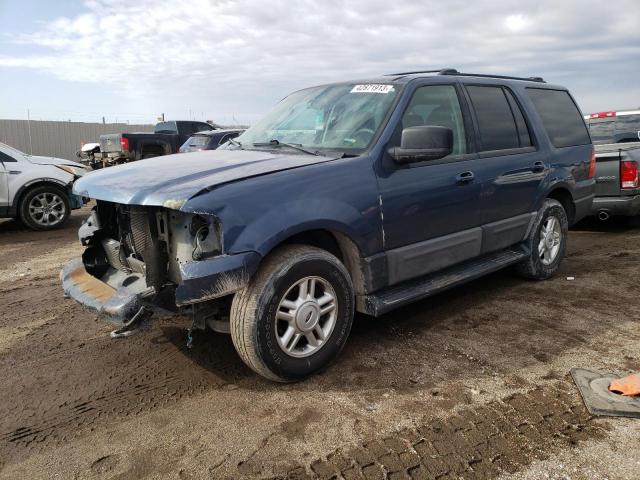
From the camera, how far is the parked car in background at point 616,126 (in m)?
10.4

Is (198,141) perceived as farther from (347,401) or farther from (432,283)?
(347,401)

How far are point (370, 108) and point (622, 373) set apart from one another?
8.09 ft

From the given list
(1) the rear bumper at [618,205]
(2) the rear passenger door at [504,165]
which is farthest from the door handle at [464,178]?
(1) the rear bumper at [618,205]

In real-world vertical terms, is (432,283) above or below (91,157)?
below

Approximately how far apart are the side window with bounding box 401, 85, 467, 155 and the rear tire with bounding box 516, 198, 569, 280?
1.45 meters

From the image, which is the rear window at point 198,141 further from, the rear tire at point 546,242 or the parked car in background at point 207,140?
the rear tire at point 546,242

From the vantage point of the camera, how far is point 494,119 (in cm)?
468

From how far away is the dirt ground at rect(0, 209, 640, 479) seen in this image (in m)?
2.55

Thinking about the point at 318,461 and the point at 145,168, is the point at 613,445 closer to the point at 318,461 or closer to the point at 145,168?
the point at 318,461

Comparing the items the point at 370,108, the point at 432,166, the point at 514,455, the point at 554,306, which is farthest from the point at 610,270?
the point at 514,455

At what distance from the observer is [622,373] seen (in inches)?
134

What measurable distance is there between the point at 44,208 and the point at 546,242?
25.9ft

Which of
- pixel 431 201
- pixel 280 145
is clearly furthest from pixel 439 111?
pixel 280 145

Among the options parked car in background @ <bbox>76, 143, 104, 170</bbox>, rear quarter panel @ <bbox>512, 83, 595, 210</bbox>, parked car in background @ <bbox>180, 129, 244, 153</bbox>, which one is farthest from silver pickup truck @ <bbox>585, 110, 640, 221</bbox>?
parked car in background @ <bbox>76, 143, 104, 170</bbox>
